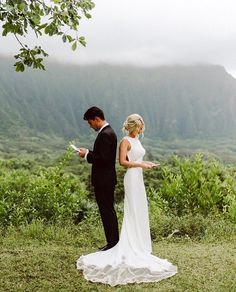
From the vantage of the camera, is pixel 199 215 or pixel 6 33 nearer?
pixel 6 33

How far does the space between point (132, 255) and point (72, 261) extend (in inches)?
43.6

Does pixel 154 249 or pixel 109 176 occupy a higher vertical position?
pixel 109 176

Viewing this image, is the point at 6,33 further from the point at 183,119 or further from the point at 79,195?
the point at 183,119

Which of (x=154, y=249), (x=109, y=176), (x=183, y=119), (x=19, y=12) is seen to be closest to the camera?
(x=19, y=12)

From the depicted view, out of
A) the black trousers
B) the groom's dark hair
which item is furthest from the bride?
the groom's dark hair

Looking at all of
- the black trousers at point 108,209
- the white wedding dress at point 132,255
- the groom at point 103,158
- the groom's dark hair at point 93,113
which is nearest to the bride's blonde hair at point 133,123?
the white wedding dress at point 132,255

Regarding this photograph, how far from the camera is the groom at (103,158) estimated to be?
6.70m

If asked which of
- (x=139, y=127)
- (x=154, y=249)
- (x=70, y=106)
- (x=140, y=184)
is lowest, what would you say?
(x=154, y=249)

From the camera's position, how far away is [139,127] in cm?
697

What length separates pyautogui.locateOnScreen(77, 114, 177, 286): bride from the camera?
6.68 metres

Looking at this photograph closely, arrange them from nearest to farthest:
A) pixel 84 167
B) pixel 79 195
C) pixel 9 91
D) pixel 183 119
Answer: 1. pixel 79 195
2. pixel 84 167
3. pixel 9 91
4. pixel 183 119

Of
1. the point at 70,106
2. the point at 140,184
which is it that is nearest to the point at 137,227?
the point at 140,184

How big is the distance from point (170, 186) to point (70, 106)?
16690 cm

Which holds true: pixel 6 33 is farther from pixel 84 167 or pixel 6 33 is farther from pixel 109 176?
pixel 84 167
